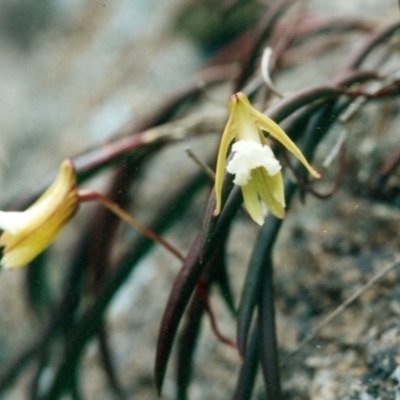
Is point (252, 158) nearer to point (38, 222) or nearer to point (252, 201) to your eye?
point (252, 201)

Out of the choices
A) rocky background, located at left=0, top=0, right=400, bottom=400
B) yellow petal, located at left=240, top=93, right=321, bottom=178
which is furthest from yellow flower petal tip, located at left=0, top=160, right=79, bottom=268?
yellow petal, located at left=240, top=93, right=321, bottom=178

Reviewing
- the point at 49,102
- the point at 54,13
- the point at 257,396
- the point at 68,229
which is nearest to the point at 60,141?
the point at 49,102

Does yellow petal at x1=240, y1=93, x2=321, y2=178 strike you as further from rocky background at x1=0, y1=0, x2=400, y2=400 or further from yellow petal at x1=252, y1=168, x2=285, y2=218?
rocky background at x1=0, y1=0, x2=400, y2=400

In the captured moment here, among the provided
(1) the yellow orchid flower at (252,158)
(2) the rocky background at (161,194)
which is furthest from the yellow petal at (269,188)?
(2) the rocky background at (161,194)

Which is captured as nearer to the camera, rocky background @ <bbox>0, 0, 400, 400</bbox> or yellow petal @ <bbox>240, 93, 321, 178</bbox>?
yellow petal @ <bbox>240, 93, 321, 178</bbox>

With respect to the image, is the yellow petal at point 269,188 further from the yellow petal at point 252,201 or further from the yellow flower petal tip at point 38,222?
the yellow flower petal tip at point 38,222

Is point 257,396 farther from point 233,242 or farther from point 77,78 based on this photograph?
point 77,78
